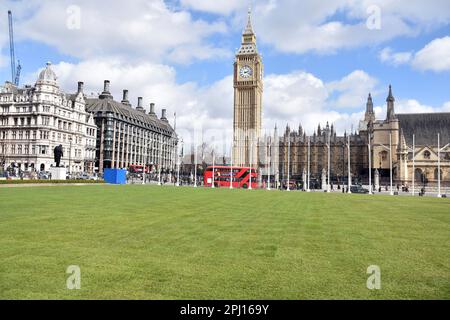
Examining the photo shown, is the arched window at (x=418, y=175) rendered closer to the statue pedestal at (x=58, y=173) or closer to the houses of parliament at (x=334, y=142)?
the houses of parliament at (x=334, y=142)

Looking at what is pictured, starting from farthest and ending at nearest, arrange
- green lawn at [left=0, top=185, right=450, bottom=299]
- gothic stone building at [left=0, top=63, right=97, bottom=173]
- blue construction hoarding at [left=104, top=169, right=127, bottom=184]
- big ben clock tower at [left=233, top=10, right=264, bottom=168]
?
1. big ben clock tower at [left=233, top=10, right=264, bottom=168]
2. gothic stone building at [left=0, top=63, right=97, bottom=173]
3. blue construction hoarding at [left=104, top=169, right=127, bottom=184]
4. green lawn at [left=0, top=185, right=450, bottom=299]

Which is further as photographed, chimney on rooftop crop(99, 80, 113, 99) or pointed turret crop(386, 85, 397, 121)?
chimney on rooftop crop(99, 80, 113, 99)

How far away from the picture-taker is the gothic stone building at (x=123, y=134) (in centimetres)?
10269

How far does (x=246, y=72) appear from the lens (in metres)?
118

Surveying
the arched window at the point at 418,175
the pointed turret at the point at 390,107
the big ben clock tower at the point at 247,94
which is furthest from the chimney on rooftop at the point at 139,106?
the arched window at the point at 418,175

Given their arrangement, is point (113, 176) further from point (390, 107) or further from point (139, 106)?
point (139, 106)

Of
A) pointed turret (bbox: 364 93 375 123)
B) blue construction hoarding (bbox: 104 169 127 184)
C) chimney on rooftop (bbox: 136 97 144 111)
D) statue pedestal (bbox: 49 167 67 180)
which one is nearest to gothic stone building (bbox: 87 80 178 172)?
chimney on rooftop (bbox: 136 97 144 111)

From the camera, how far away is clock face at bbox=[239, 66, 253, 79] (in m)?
118

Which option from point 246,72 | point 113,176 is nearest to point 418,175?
point 246,72

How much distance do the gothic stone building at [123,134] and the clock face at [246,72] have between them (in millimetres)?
30201

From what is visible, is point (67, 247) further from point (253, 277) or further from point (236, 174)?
point (236, 174)

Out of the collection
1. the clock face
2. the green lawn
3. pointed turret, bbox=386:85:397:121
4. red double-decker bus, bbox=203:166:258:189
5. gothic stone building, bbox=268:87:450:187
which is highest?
the clock face

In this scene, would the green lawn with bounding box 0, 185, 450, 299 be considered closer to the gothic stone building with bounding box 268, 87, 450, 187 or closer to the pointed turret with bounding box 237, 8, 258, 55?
the gothic stone building with bounding box 268, 87, 450, 187
